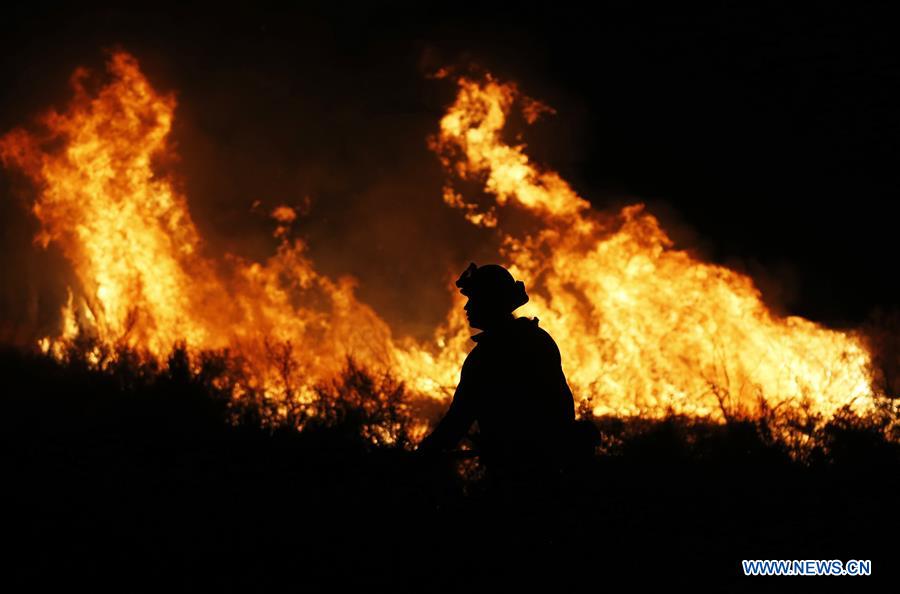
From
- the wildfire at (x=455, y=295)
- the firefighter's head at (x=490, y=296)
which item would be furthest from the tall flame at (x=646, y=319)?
the firefighter's head at (x=490, y=296)

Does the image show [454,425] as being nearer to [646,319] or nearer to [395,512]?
[395,512]

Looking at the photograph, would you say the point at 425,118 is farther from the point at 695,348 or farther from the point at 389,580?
the point at 389,580

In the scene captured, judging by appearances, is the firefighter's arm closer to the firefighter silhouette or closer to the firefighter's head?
the firefighter silhouette

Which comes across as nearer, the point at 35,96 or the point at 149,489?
the point at 149,489

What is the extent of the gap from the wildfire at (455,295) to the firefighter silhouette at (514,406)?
5331mm

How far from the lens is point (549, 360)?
10.4 feet

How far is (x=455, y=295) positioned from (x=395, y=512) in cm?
636

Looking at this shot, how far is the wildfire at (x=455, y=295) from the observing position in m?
8.51

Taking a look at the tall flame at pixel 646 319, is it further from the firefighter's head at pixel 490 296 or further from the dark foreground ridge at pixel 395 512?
the firefighter's head at pixel 490 296

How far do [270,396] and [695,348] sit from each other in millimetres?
6151

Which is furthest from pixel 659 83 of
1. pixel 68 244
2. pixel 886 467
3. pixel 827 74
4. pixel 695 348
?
pixel 68 244

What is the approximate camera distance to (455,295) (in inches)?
416

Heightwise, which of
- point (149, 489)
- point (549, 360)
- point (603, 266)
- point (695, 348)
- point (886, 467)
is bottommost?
point (149, 489)

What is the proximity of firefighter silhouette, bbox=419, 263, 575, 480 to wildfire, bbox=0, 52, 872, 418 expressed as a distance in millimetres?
5331
